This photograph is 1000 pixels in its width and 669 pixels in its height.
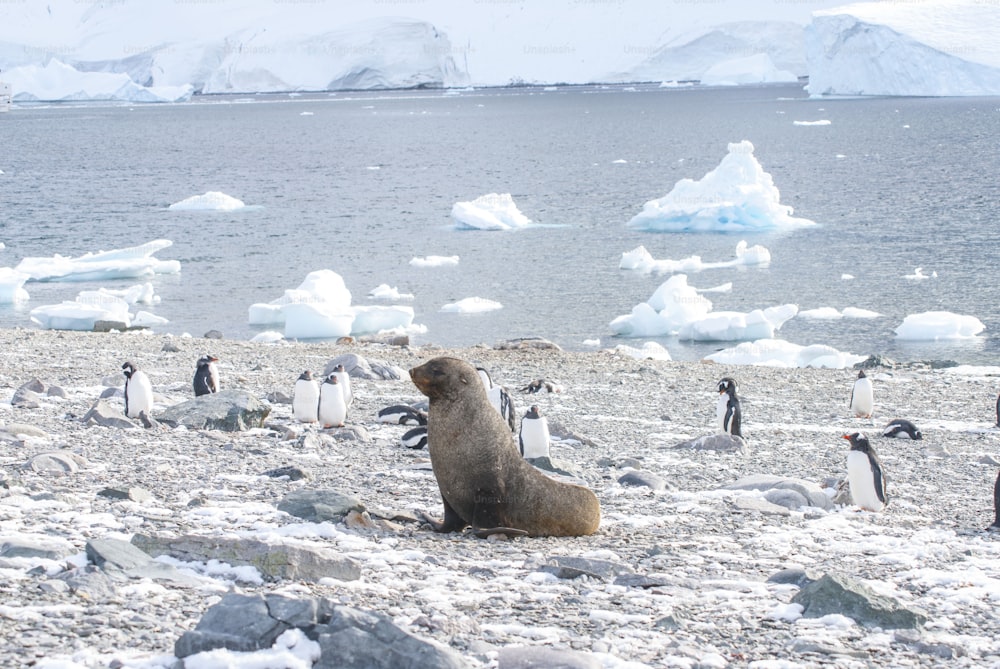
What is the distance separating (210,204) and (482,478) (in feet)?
134

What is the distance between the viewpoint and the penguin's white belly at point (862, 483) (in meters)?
7.26

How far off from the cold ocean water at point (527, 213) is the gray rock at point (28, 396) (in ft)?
39.4

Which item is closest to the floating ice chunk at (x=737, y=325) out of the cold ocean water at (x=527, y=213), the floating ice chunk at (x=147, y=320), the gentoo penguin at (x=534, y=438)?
the cold ocean water at (x=527, y=213)

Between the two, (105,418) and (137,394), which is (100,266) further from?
(105,418)

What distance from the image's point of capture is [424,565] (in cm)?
512

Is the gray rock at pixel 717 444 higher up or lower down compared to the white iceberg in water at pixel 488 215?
lower down

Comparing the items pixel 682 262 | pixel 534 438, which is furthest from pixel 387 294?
pixel 534 438

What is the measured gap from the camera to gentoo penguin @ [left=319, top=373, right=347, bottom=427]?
9.39m

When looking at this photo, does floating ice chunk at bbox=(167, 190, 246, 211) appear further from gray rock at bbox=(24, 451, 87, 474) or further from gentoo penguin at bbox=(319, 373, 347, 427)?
gray rock at bbox=(24, 451, 87, 474)

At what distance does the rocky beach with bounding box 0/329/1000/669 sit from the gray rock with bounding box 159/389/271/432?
0.05 metres

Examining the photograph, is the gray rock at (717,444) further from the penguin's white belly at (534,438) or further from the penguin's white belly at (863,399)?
the penguin's white belly at (863,399)

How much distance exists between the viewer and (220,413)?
883cm

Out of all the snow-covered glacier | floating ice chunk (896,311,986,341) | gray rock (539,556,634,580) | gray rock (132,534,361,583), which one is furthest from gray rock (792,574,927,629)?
the snow-covered glacier

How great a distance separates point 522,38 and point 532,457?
153056 millimetres
